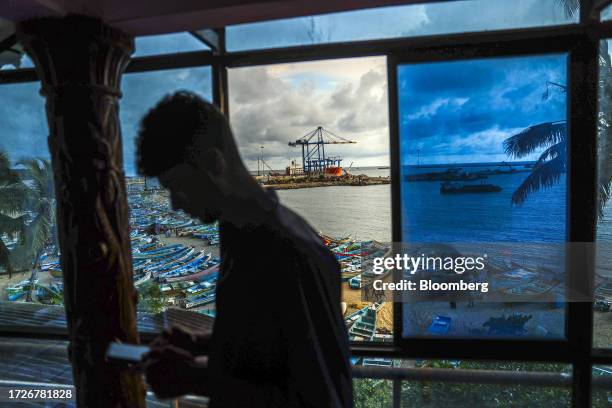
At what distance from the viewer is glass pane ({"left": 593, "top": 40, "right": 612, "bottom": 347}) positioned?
165 centimetres

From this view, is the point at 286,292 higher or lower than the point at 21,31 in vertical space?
lower

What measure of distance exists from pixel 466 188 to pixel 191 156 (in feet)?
4.30

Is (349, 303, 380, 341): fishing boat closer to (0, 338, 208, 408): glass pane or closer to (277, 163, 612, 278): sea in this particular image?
(277, 163, 612, 278): sea

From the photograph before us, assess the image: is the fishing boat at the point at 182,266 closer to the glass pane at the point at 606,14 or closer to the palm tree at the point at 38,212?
the palm tree at the point at 38,212

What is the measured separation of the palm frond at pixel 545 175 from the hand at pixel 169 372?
157cm

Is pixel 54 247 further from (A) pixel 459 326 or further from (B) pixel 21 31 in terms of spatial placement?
(A) pixel 459 326

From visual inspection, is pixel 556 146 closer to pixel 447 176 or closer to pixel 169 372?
pixel 447 176

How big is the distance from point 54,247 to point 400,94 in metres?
2.02

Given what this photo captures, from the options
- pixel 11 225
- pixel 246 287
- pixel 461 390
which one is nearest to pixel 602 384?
pixel 461 390

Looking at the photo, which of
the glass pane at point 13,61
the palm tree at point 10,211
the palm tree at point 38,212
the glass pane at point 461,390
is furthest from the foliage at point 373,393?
the glass pane at point 13,61

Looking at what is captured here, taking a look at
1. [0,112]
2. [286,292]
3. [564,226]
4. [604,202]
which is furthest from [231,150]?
[0,112]

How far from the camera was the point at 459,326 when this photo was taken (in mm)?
1828

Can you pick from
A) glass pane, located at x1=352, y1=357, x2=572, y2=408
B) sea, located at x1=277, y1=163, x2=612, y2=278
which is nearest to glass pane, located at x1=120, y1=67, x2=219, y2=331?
sea, located at x1=277, y1=163, x2=612, y2=278

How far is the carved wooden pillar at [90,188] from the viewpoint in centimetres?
126
